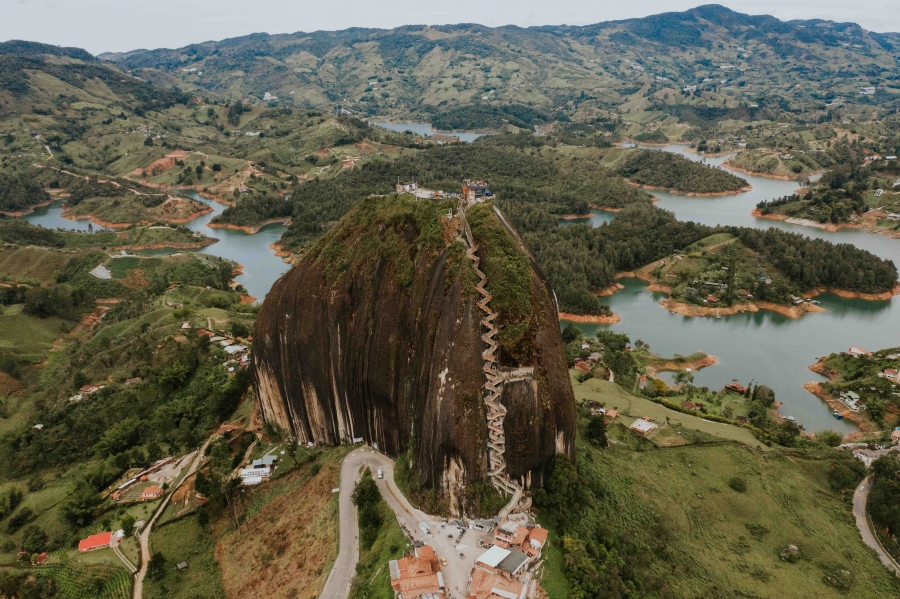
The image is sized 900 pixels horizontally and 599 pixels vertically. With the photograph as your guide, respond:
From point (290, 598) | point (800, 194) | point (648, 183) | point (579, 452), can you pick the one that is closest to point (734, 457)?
point (579, 452)

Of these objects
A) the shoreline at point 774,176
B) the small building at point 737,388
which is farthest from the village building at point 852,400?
the shoreline at point 774,176

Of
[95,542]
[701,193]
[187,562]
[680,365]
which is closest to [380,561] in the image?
[187,562]

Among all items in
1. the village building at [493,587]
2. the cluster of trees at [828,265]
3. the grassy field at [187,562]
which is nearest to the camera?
the village building at [493,587]

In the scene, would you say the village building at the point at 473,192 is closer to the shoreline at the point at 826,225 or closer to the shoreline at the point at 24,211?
the shoreline at the point at 826,225

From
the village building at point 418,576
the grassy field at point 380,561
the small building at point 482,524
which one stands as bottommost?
the grassy field at point 380,561

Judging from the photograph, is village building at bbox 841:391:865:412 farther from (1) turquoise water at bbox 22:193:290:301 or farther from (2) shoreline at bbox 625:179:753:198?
(2) shoreline at bbox 625:179:753:198

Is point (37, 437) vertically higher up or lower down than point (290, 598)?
lower down

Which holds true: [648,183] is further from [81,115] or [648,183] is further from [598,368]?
[81,115]
